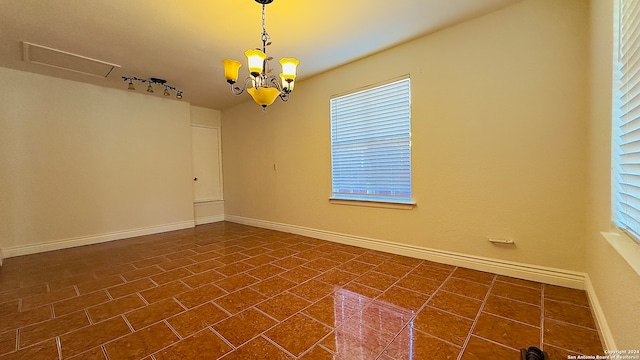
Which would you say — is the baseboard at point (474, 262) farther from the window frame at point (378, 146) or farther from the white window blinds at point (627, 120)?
the white window blinds at point (627, 120)

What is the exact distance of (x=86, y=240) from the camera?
3.98 meters

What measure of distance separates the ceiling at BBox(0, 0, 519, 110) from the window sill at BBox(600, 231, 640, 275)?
2149 mm

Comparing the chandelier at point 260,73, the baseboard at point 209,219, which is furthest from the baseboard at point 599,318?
the baseboard at point 209,219

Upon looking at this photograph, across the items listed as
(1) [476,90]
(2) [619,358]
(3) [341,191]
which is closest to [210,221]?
(3) [341,191]

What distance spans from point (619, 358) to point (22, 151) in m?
6.25

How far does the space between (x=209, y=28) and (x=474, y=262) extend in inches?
145

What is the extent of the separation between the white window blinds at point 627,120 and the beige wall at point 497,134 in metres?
0.85

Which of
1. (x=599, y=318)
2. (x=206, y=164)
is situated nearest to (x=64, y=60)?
(x=206, y=164)

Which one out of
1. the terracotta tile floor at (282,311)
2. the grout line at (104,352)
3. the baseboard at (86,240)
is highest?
the baseboard at (86,240)

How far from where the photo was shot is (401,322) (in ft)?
5.68

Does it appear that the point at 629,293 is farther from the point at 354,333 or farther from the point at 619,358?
the point at 354,333

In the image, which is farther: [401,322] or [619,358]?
[401,322]

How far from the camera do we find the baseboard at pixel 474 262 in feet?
7.06

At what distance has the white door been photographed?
549 centimetres
